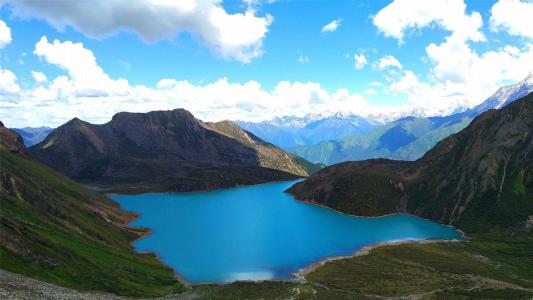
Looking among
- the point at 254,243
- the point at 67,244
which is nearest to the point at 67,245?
the point at 67,244

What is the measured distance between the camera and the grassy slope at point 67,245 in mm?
76594

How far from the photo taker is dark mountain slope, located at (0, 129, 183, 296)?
251 feet

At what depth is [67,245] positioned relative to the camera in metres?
101

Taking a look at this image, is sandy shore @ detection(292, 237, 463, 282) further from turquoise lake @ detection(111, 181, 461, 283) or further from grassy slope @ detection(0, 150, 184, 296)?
grassy slope @ detection(0, 150, 184, 296)

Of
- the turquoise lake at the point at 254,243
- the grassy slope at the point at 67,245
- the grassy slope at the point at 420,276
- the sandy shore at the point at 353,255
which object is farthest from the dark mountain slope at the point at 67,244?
the sandy shore at the point at 353,255

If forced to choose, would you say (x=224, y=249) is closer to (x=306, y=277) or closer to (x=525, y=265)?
(x=306, y=277)

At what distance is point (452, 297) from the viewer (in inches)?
3573

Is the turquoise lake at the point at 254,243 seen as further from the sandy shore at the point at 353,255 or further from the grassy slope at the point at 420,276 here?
the grassy slope at the point at 420,276

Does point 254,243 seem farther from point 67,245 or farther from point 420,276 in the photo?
point 67,245

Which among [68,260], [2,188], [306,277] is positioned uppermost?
[2,188]

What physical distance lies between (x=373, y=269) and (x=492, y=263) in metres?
37.2

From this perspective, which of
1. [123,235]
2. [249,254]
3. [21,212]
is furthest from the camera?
[123,235]

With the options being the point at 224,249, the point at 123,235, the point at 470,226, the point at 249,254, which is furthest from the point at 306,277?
the point at 470,226

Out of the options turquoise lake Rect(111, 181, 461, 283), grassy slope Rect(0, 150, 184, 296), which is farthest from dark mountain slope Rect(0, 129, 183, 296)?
turquoise lake Rect(111, 181, 461, 283)
